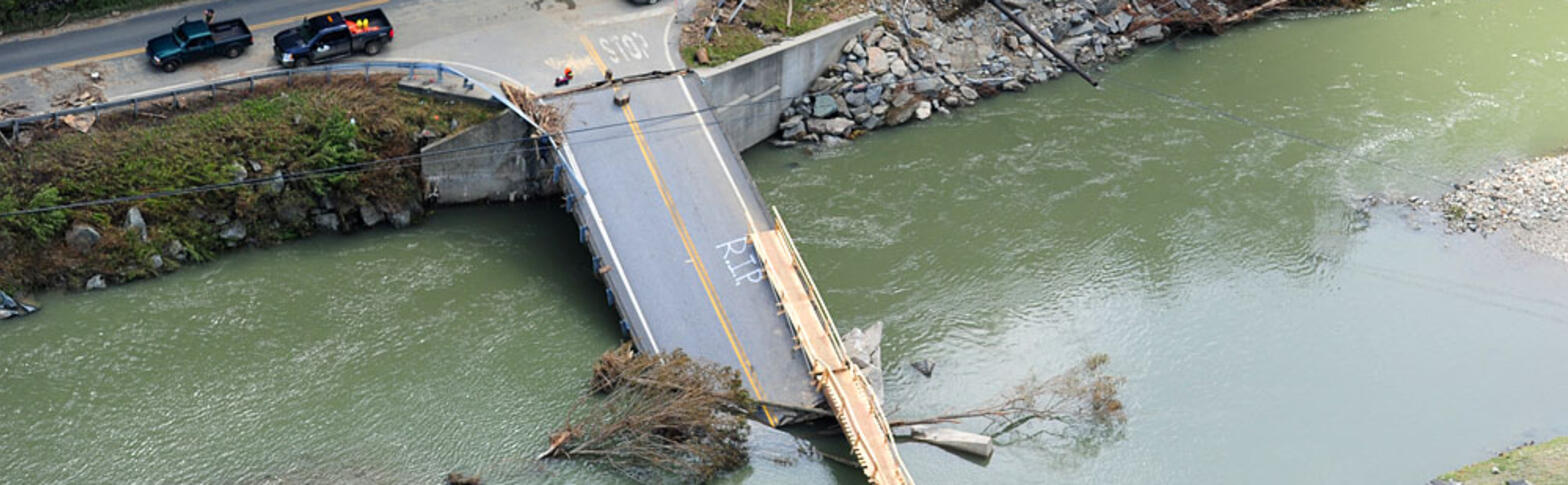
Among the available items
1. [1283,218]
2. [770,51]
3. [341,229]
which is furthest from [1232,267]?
[341,229]

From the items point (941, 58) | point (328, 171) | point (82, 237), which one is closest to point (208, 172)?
point (328, 171)

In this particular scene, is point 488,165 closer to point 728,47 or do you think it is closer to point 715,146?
point 715,146

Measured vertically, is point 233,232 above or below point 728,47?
below

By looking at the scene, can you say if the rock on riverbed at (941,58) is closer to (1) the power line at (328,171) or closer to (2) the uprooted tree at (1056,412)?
(1) the power line at (328,171)

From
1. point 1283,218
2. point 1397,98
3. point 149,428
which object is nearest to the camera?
point 149,428

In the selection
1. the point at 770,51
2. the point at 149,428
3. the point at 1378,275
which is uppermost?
the point at 770,51

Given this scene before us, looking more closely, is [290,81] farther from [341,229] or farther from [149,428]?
[149,428]
